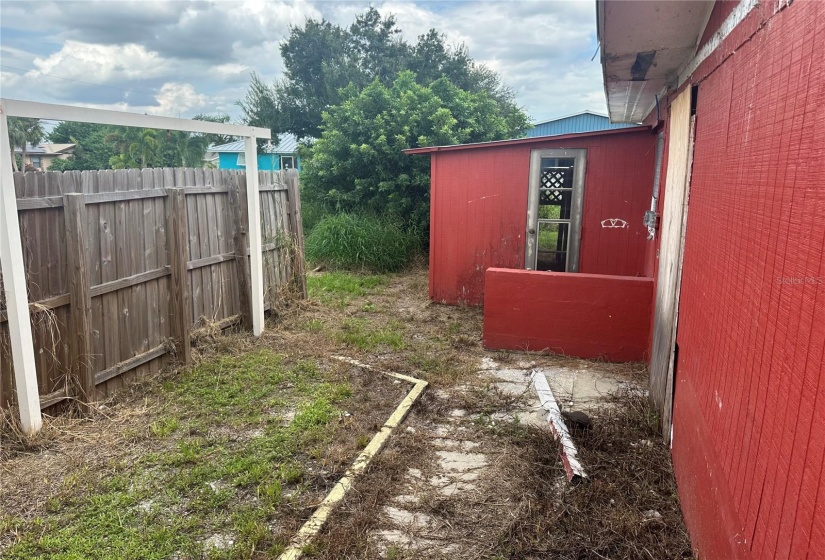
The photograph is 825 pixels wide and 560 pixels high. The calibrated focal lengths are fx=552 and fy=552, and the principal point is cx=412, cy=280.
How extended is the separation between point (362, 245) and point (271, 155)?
20898mm

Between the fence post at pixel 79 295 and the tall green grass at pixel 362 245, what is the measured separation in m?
6.46

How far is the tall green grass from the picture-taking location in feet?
34.1

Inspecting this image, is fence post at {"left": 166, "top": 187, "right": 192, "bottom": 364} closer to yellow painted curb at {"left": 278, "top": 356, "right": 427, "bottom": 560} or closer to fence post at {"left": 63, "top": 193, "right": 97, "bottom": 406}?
fence post at {"left": 63, "top": 193, "right": 97, "bottom": 406}

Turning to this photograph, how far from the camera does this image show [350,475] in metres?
3.30

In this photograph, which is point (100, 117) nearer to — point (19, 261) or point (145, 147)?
point (19, 261)

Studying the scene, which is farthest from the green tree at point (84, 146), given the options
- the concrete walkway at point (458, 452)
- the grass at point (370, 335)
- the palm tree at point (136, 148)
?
the concrete walkway at point (458, 452)

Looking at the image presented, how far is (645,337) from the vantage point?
212 inches

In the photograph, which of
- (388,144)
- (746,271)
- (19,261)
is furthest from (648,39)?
(388,144)

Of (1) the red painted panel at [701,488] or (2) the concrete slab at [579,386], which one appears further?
(2) the concrete slab at [579,386]

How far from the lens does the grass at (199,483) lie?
2695 mm

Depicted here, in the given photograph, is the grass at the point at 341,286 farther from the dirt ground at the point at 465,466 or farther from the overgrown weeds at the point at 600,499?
the overgrown weeds at the point at 600,499

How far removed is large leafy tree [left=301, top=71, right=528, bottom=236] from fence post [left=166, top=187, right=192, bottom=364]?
21.6ft

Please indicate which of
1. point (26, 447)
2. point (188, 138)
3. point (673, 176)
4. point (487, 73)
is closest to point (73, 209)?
point (26, 447)

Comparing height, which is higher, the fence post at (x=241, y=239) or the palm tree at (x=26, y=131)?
the palm tree at (x=26, y=131)
